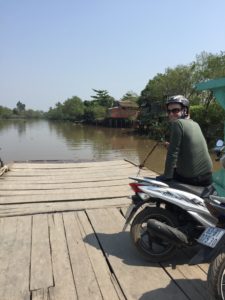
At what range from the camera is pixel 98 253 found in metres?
3.52

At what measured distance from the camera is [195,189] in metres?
3.27

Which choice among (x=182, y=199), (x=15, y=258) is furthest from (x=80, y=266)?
(x=182, y=199)

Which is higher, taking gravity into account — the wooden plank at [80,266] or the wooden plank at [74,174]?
the wooden plank at [74,174]

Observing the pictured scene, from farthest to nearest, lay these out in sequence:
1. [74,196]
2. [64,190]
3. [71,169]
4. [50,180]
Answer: [71,169] → [50,180] → [64,190] → [74,196]

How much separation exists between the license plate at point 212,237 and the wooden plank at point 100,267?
2.78ft

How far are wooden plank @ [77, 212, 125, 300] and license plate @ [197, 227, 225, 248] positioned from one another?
2.78ft

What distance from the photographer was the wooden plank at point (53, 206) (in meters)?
4.77

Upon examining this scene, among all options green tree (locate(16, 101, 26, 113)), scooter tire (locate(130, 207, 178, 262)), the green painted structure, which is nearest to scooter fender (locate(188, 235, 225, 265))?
scooter tire (locate(130, 207, 178, 262))

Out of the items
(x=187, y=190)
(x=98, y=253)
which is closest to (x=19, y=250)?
(x=98, y=253)

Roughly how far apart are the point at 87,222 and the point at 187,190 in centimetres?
172

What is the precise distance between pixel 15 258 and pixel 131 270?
1.21 metres

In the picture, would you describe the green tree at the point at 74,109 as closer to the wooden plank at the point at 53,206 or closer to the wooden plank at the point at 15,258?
the wooden plank at the point at 53,206

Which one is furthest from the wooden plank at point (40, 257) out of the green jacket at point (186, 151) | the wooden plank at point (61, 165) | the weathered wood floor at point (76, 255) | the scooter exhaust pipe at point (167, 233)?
the wooden plank at point (61, 165)

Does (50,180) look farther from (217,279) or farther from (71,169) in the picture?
(217,279)
